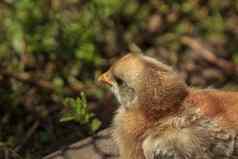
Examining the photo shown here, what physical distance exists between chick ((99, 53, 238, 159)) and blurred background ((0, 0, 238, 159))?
866 mm

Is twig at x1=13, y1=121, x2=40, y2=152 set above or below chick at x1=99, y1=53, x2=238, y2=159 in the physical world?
below

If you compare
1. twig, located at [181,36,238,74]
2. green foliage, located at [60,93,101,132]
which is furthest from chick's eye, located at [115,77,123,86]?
→ twig, located at [181,36,238,74]

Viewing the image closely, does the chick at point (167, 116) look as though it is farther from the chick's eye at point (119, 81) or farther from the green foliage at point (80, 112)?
the green foliage at point (80, 112)

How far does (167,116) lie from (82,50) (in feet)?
5.44

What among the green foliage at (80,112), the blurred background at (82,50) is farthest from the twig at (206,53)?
the green foliage at (80,112)

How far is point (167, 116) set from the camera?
9.17ft

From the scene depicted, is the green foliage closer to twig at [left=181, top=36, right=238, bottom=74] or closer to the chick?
the chick

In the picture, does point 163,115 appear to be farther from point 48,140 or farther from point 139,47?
point 139,47

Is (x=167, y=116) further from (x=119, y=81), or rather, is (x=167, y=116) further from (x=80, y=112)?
(x=80, y=112)

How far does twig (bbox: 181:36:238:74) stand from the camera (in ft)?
15.2

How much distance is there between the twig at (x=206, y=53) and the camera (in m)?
4.65

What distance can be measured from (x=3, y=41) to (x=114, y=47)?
0.65 metres

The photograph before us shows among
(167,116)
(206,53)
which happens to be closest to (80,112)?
(167,116)

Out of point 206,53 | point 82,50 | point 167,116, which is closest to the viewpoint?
point 167,116
